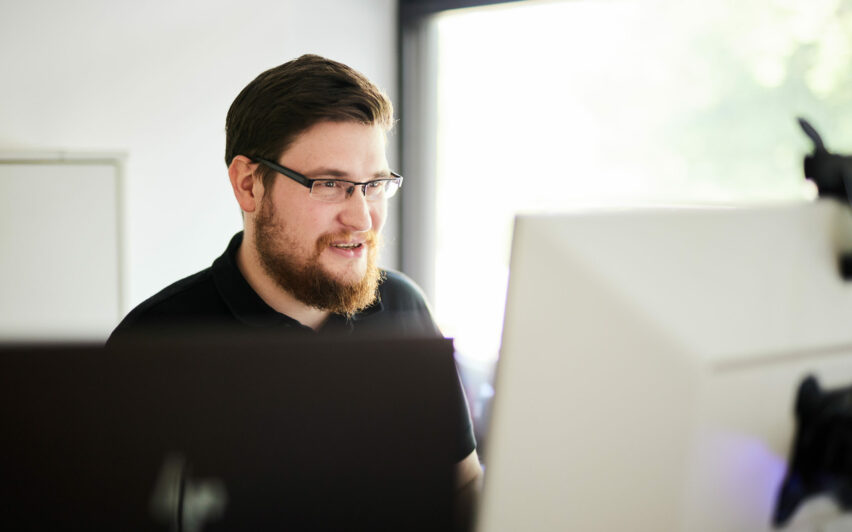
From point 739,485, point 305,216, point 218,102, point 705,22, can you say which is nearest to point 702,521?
point 739,485

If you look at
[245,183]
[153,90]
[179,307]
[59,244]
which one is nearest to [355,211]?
[245,183]

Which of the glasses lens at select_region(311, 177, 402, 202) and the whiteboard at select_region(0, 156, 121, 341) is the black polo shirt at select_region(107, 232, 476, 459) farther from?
the whiteboard at select_region(0, 156, 121, 341)

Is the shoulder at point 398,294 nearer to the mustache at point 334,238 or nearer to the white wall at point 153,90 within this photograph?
the mustache at point 334,238

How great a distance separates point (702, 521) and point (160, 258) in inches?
104

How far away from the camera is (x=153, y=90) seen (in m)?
→ 2.78

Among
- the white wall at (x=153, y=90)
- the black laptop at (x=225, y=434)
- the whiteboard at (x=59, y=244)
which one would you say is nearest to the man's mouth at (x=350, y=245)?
the black laptop at (x=225, y=434)

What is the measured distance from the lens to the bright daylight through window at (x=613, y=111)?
2.47m

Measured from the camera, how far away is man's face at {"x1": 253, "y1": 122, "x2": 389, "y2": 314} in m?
1.48

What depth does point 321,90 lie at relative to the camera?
1.47 m

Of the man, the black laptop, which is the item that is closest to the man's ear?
the man

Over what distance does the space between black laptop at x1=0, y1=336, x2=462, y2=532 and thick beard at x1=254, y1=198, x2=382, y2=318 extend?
83cm

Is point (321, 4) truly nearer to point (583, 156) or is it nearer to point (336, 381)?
point (583, 156)

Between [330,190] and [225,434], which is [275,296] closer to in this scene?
[330,190]

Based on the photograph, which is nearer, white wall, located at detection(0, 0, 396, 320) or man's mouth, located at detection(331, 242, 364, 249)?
man's mouth, located at detection(331, 242, 364, 249)
